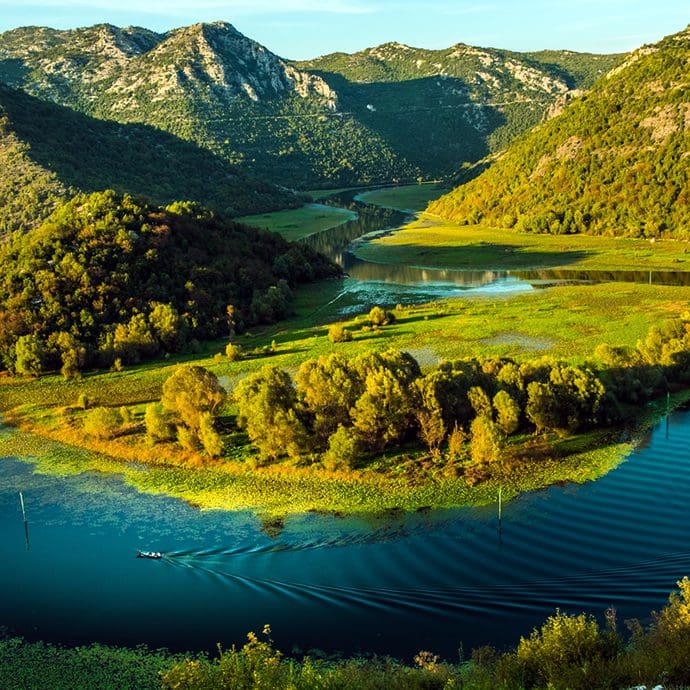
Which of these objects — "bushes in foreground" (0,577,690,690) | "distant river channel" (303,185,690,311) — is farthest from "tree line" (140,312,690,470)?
"distant river channel" (303,185,690,311)

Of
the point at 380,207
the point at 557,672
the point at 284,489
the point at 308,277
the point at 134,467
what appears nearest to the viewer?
the point at 557,672

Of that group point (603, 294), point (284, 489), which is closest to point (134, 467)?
point (284, 489)

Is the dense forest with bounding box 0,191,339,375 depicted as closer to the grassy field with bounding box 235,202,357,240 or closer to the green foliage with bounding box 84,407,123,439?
the green foliage with bounding box 84,407,123,439

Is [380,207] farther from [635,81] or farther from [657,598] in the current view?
[657,598]

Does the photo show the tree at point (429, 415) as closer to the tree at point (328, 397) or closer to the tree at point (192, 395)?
the tree at point (328, 397)

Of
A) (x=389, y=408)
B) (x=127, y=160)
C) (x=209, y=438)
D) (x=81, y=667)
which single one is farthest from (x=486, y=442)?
(x=127, y=160)

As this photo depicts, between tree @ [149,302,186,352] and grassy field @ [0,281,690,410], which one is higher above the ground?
tree @ [149,302,186,352]
